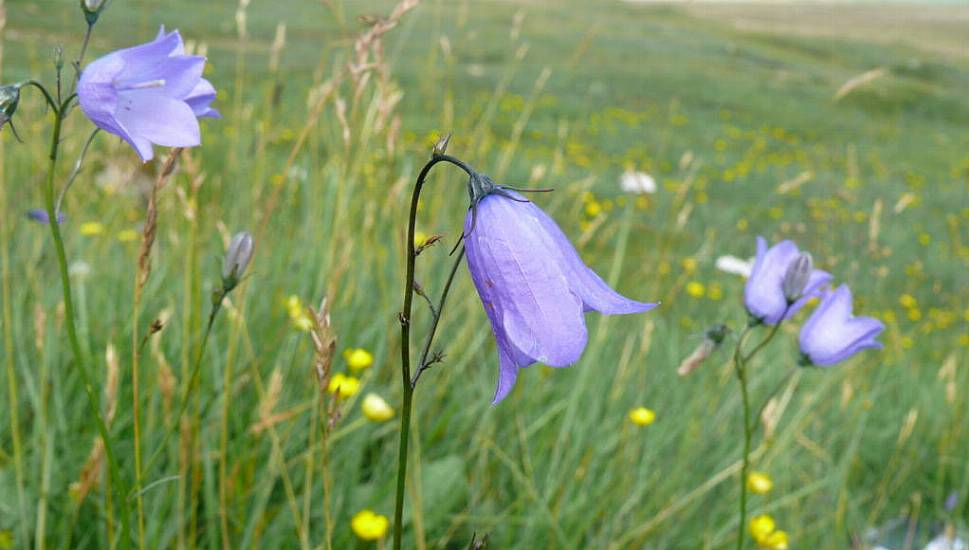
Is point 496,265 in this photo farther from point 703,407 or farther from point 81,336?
point 703,407

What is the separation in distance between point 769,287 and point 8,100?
114cm

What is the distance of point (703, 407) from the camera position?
2814mm

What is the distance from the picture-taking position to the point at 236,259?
124cm

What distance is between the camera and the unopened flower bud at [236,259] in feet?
4.03

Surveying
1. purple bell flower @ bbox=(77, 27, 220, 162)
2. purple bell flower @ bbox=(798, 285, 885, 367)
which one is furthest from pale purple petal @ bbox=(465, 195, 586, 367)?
purple bell flower @ bbox=(798, 285, 885, 367)

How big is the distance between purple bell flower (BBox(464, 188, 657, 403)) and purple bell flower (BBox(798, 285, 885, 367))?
2.44 ft

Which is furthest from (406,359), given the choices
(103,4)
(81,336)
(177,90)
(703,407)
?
(703,407)

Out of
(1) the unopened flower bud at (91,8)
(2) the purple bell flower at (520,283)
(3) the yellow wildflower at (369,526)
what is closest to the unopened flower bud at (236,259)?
(1) the unopened flower bud at (91,8)

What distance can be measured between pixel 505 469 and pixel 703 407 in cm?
89

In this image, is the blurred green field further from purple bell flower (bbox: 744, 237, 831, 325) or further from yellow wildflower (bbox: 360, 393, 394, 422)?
purple bell flower (bbox: 744, 237, 831, 325)

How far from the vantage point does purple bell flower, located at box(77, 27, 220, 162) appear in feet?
2.98

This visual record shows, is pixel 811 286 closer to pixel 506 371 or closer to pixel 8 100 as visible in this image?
pixel 506 371

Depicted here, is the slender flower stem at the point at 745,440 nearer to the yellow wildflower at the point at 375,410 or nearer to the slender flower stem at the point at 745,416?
the slender flower stem at the point at 745,416

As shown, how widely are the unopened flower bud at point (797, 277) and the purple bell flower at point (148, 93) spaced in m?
0.88
